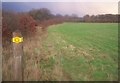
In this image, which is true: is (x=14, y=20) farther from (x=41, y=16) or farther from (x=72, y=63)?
(x=41, y=16)

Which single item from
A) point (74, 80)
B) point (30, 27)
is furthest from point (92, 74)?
point (30, 27)

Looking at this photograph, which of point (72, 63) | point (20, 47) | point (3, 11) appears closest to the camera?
point (20, 47)

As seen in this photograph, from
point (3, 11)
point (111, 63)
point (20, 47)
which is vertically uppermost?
point (3, 11)

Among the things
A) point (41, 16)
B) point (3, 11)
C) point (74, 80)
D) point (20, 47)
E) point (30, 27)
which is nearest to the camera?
point (20, 47)

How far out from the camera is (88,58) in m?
9.50

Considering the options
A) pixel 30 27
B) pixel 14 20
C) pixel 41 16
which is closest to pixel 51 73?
pixel 14 20

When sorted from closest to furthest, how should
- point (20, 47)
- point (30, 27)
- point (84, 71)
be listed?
1. point (20, 47)
2. point (84, 71)
3. point (30, 27)

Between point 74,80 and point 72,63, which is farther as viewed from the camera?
point 72,63

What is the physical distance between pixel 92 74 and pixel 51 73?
3.83ft

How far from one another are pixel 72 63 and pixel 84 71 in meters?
1.25

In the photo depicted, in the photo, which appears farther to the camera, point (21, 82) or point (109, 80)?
point (109, 80)

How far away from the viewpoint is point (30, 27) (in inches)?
587

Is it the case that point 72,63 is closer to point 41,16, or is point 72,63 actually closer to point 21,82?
point 21,82

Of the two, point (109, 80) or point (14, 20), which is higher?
point (14, 20)
